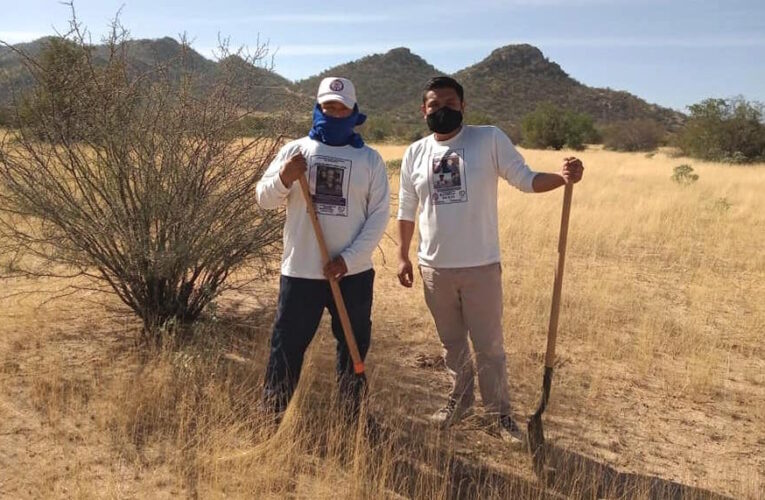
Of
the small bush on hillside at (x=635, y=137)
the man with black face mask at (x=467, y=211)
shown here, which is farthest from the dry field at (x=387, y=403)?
the small bush on hillside at (x=635, y=137)

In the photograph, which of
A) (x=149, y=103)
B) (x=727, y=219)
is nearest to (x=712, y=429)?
(x=149, y=103)

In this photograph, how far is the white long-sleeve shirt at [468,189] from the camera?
11.2 feet

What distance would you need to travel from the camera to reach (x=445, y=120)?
3.43m

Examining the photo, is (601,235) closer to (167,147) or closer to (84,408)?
(167,147)

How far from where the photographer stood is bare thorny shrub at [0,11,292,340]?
427 cm

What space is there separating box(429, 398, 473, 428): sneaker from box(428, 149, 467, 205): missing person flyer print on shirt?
1.26 meters

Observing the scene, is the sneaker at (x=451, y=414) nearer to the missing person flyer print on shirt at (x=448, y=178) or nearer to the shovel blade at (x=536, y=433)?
the shovel blade at (x=536, y=433)

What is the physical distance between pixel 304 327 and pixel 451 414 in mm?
1116

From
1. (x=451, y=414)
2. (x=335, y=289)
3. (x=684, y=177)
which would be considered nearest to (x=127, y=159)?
(x=335, y=289)

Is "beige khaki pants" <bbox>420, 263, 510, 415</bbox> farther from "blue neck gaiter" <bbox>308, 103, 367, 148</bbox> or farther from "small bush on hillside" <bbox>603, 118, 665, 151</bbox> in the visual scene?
"small bush on hillside" <bbox>603, 118, 665, 151</bbox>

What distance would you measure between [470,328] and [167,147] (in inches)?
95.0

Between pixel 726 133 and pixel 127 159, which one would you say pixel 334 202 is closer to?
pixel 127 159

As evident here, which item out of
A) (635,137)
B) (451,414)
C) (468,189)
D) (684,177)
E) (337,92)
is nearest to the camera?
(337,92)

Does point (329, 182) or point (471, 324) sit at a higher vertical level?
point (329, 182)
